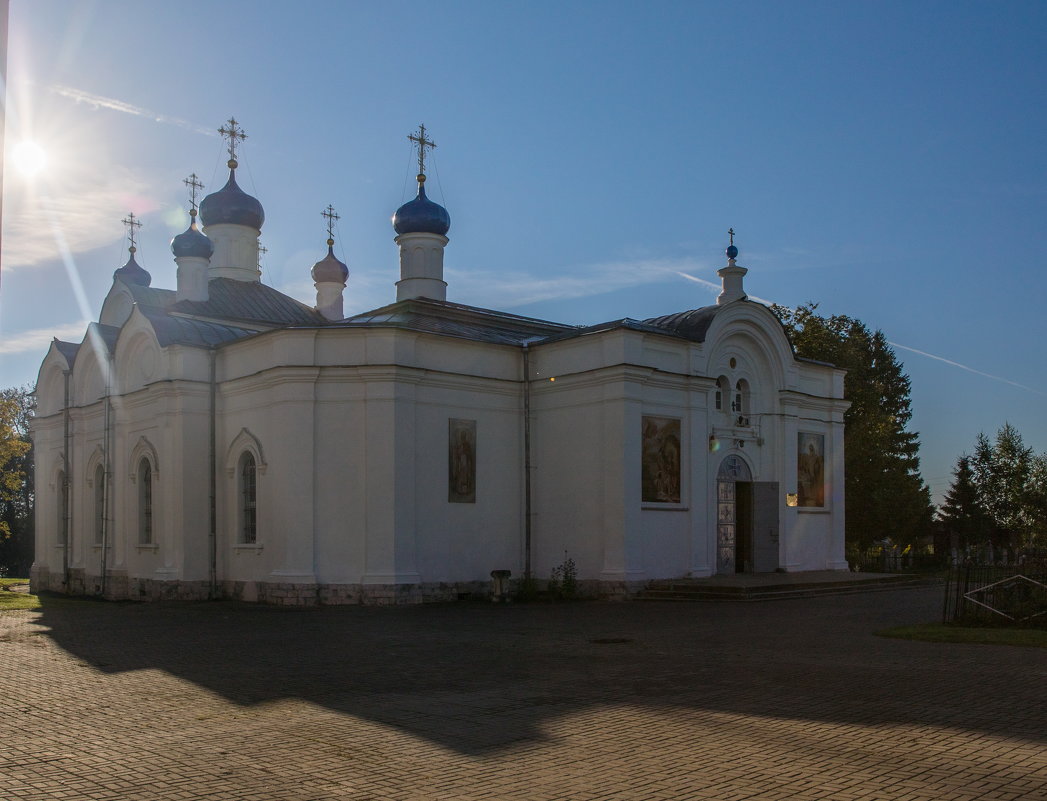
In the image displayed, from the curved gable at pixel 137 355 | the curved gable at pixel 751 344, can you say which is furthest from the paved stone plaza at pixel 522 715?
the curved gable at pixel 137 355

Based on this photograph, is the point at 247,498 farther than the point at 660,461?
Yes

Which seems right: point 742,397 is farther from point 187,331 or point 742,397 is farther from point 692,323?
point 187,331

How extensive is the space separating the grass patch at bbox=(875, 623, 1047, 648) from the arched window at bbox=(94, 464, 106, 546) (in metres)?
20.2

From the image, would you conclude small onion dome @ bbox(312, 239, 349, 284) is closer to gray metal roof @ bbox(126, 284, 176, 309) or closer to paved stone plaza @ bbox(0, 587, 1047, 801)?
gray metal roof @ bbox(126, 284, 176, 309)

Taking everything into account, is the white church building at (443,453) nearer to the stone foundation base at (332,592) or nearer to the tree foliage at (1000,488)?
the stone foundation base at (332,592)

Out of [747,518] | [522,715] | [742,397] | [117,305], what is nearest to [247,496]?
[117,305]

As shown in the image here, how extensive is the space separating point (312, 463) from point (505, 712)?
1235 cm

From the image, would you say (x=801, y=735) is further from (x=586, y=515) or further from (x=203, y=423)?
(x=203, y=423)

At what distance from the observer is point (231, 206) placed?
96.2 ft

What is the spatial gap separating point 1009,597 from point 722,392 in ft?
32.6

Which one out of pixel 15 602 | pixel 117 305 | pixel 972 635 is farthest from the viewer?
pixel 117 305

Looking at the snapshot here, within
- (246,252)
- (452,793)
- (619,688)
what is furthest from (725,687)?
(246,252)

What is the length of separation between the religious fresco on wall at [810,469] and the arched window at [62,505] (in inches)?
796

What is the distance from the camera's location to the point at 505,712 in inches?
338
